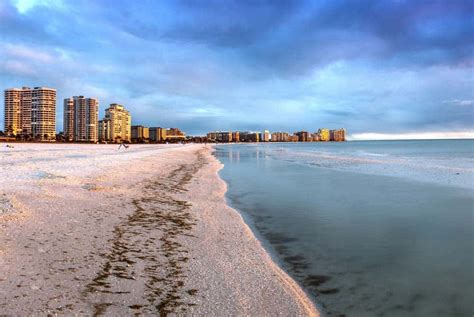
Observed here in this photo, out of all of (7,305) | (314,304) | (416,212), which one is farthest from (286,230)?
(7,305)

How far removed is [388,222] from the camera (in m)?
11.4

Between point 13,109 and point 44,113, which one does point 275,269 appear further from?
point 13,109

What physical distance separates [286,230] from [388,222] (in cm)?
366

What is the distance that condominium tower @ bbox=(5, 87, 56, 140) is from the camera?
573ft

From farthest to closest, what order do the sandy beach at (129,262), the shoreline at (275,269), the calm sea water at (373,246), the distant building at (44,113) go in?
the distant building at (44,113) < the calm sea water at (373,246) < the shoreline at (275,269) < the sandy beach at (129,262)

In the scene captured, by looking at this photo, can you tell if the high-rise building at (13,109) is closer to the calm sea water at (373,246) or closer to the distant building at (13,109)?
the distant building at (13,109)

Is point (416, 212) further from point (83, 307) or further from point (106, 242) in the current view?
point (83, 307)

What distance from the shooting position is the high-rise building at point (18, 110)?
178 metres

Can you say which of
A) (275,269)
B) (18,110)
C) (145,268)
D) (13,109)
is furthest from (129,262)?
(18,110)

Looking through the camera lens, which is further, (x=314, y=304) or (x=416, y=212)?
(x=416, y=212)

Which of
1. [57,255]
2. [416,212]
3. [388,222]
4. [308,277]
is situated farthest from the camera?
[416,212]

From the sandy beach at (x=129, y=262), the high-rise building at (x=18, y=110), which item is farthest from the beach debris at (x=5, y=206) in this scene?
the high-rise building at (x=18, y=110)

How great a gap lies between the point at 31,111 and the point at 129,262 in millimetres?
201156

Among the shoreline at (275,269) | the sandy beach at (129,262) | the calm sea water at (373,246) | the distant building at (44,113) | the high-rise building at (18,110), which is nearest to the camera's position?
the sandy beach at (129,262)
